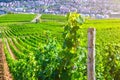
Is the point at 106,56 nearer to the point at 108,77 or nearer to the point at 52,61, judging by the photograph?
the point at 108,77

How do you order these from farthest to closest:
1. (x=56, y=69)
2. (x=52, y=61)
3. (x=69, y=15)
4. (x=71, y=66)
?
1. (x=52, y=61)
2. (x=56, y=69)
3. (x=71, y=66)
4. (x=69, y=15)

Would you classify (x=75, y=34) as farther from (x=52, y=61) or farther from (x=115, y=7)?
(x=115, y=7)

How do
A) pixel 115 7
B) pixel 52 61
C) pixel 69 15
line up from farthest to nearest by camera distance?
pixel 115 7
pixel 52 61
pixel 69 15

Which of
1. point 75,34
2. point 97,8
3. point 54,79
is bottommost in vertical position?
point 97,8

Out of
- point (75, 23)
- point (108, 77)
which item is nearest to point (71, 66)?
point (75, 23)

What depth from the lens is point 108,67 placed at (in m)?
18.1

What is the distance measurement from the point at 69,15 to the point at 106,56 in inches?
306

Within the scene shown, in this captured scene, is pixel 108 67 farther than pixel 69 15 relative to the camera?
Yes

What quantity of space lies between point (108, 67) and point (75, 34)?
6735 millimetres

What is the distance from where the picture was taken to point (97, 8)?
186 meters

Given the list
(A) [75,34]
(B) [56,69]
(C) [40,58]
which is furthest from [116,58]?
(A) [75,34]

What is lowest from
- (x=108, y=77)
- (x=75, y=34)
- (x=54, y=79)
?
(x=108, y=77)

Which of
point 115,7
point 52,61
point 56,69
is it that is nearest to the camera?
point 56,69

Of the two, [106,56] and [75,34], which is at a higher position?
[75,34]
